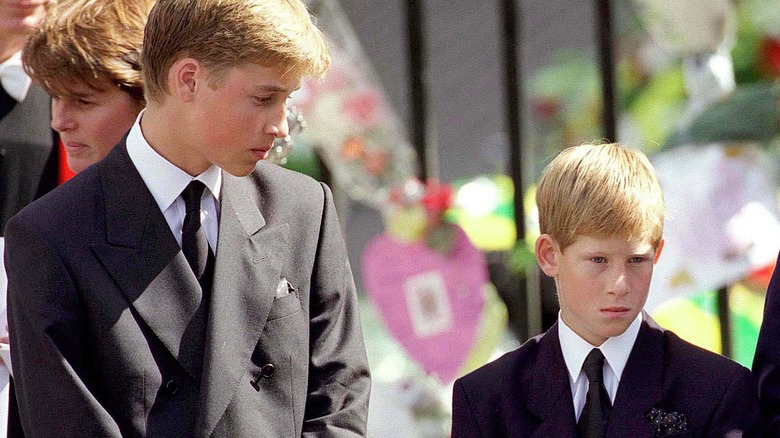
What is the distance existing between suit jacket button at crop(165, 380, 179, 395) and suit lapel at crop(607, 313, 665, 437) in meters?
0.78

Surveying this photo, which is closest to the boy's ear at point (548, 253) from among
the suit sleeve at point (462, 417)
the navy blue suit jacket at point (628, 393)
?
the navy blue suit jacket at point (628, 393)

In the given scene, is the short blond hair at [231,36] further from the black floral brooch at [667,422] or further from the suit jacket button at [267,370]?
the black floral brooch at [667,422]

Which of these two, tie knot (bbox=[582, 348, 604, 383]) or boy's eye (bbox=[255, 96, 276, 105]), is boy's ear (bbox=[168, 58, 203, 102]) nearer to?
boy's eye (bbox=[255, 96, 276, 105])

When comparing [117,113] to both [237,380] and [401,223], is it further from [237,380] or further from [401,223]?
[401,223]

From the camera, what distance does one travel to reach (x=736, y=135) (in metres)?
3.90

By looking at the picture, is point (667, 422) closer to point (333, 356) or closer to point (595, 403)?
point (595, 403)

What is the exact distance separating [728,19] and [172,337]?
2425 millimetres

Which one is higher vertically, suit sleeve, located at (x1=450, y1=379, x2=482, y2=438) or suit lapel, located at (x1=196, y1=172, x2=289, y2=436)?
suit lapel, located at (x1=196, y1=172, x2=289, y2=436)

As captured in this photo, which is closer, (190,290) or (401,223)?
(190,290)

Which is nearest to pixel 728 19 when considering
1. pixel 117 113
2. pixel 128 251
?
pixel 117 113

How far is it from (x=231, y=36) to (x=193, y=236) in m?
0.36

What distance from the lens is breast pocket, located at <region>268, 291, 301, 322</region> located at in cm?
225

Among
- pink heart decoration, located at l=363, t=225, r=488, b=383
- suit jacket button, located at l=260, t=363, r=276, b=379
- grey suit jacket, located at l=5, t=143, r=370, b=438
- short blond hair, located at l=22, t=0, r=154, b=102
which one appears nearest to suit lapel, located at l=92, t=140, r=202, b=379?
grey suit jacket, located at l=5, t=143, r=370, b=438

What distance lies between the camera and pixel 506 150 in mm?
4730
